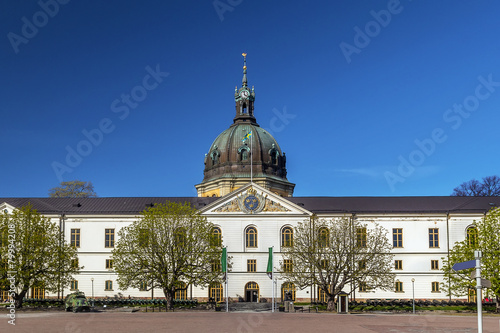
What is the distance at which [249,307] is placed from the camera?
2318 inches

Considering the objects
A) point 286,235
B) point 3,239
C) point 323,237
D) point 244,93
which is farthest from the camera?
point 244,93

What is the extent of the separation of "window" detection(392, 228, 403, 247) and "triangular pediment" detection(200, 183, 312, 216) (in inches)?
398

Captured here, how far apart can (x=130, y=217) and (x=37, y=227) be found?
1313 centimetres

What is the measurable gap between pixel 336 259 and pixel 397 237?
14043mm

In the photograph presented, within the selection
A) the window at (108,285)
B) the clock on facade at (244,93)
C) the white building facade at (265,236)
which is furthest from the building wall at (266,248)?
the clock on facade at (244,93)

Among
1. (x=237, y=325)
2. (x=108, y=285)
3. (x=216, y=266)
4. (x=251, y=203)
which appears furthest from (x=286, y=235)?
(x=237, y=325)

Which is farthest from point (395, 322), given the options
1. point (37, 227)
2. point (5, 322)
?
point (37, 227)

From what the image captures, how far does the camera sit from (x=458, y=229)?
67188 mm

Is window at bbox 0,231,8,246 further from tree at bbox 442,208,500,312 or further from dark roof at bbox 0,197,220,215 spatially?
tree at bbox 442,208,500,312

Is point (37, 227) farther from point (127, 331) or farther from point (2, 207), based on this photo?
point (127, 331)

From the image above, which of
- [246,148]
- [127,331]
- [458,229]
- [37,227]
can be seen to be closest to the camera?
[127,331]

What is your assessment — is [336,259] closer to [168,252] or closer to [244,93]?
[168,252]

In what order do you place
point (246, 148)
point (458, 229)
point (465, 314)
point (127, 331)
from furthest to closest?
point (246, 148) < point (458, 229) < point (465, 314) < point (127, 331)

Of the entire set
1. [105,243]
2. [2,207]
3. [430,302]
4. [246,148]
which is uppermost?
[246,148]
